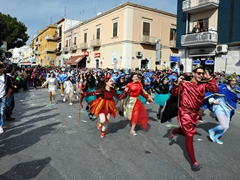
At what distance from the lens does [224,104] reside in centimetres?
589

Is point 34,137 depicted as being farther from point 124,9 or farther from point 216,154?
point 124,9

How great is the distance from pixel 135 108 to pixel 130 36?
21.5 m

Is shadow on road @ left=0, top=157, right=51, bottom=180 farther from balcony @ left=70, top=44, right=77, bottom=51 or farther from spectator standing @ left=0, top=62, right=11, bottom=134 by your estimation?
balcony @ left=70, top=44, right=77, bottom=51

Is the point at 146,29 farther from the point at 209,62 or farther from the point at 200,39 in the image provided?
the point at 209,62

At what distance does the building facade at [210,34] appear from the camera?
18797 millimetres

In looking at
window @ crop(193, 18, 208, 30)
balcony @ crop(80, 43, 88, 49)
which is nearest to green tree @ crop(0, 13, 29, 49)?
balcony @ crop(80, 43, 88, 49)

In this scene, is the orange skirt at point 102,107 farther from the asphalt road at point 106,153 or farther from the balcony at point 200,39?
the balcony at point 200,39

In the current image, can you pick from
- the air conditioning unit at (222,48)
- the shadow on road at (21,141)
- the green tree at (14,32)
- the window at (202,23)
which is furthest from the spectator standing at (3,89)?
the green tree at (14,32)

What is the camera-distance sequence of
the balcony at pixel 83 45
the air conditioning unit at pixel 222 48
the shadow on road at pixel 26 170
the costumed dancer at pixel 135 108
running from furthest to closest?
the balcony at pixel 83 45 → the air conditioning unit at pixel 222 48 → the costumed dancer at pixel 135 108 → the shadow on road at pixel 26 170

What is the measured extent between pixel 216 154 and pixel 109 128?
3175 mm

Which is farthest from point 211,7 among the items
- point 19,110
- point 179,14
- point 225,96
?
point 19,110

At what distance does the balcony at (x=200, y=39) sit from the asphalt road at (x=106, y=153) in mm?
14247

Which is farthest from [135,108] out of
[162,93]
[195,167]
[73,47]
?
[73,47]

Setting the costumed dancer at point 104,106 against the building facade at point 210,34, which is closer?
the costumed dancer at point 104,106
